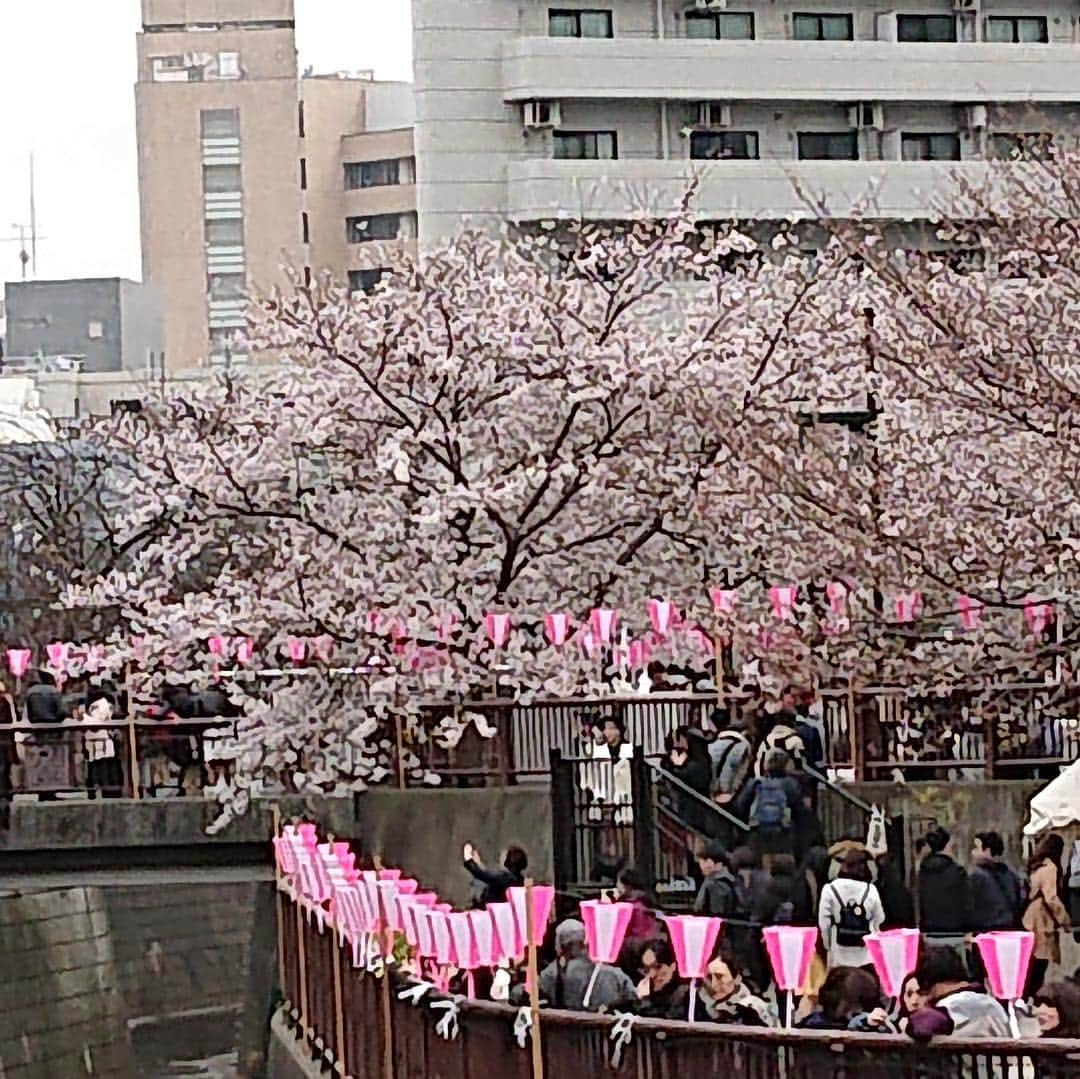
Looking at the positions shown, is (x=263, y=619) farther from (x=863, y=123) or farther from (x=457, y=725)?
(x=863, y=123)

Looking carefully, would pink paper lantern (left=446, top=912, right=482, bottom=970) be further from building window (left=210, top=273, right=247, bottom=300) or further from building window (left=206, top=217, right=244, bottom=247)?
building window (left=210, top=273, right=247, bottom=300)

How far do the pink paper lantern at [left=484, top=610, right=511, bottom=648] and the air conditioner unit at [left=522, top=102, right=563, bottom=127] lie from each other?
22421mm

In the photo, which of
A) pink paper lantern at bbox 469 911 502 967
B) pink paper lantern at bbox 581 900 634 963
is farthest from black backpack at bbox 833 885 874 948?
pink paper lantern at bbox 469 911 502 967

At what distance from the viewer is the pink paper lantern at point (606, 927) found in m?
11.4

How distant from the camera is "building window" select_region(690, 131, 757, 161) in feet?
141

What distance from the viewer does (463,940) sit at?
39.8 ft

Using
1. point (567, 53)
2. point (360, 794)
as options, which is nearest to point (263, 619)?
point (360, 794)

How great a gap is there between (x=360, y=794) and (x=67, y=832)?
2.65 m

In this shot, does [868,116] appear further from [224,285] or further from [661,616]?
[224,285]

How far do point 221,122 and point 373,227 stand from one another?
5243 mm

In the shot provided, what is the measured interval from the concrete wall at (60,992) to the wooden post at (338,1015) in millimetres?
10029

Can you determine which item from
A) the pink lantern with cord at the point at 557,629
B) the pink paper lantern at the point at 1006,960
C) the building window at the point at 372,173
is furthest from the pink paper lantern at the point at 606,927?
the building window at the point at 372,173

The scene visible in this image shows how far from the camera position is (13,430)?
5259 cm

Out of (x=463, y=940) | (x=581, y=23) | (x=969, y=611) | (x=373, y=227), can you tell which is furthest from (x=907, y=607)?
(x=373, y=227)
